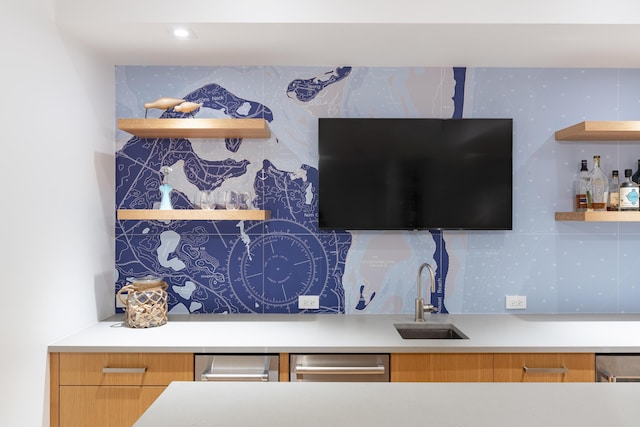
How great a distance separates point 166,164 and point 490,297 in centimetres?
207

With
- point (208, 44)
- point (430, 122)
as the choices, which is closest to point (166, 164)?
point (208, 44)

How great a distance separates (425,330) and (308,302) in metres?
0.68

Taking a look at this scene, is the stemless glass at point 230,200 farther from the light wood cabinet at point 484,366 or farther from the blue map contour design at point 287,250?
the light wood cabinet at point 484,366

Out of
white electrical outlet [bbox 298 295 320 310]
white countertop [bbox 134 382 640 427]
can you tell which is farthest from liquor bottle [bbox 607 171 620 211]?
white electrical outlet [bbox 298 295 320 310]

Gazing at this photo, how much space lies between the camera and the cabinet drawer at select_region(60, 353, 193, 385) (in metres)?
2.05

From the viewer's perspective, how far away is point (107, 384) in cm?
206

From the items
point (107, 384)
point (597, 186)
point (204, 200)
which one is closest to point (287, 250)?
point (204, 200)

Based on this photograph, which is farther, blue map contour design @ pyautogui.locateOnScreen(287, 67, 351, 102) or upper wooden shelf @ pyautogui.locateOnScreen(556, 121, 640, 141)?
blue map contour design @ pyautogui.locateOnScreen(287, 67, 351, 102)

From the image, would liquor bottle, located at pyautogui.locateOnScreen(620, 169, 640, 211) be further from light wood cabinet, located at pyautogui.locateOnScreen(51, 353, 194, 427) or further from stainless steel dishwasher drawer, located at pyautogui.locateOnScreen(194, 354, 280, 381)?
light wood cabinet, located at pyautogui.locateOnScreen(51, 353, 194, 427)

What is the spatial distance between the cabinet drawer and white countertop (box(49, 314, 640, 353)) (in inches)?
1.6

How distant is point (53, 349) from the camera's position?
80.4 inches

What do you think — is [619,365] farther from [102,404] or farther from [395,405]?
[102,404]

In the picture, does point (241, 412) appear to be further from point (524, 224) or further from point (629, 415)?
point (524, 224)

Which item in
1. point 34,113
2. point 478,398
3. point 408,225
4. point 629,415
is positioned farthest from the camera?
point 408,225
